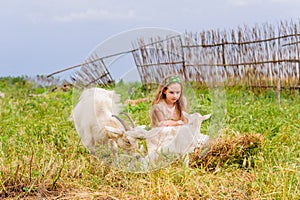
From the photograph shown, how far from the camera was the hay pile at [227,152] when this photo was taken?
4195 millimetres

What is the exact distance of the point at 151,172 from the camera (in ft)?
12.4

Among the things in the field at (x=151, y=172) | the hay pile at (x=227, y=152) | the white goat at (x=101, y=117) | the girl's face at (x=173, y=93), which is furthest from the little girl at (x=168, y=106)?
the hay pile at (x=227, y=152)

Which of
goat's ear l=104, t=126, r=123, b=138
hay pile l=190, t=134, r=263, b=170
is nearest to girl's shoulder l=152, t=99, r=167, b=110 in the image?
goat's ear l=104, t=126, r=123, b=138

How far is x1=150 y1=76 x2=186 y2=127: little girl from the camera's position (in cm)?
370

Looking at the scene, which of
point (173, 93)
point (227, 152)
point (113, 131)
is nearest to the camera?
point (173, 93)

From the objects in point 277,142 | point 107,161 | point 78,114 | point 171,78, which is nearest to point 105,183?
point 107,161

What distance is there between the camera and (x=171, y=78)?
375 cm

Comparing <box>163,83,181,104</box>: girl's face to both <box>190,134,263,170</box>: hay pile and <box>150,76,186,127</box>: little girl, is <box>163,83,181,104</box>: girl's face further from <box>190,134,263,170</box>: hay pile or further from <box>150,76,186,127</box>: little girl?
<box>190,134,263,170</box>: hay pile

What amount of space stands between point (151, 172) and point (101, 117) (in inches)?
23.7

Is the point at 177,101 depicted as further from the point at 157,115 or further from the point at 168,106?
the point at 157,115

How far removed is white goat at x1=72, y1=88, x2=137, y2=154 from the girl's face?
429mm

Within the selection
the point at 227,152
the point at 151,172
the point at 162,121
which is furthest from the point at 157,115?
the point at 227,152

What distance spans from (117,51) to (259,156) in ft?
5.02

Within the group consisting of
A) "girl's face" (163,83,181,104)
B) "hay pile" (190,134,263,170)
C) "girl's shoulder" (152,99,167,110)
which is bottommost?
"hay pile" (190,134,263,170)
